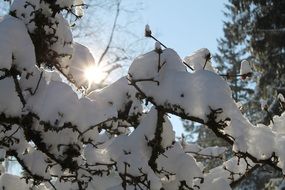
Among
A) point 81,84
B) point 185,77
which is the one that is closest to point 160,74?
point 185,77

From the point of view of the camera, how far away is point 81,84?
3010mm

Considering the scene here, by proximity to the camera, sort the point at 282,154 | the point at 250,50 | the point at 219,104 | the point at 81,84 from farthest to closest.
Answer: the point at 250,50 → the point at 81,84 → the point at 282,154 → the point at 219,104

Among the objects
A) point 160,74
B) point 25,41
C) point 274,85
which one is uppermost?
point 274,85

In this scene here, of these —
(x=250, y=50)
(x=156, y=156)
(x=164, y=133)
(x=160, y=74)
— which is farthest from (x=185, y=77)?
(x=250, y=50)

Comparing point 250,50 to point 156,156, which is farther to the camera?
point 250,50

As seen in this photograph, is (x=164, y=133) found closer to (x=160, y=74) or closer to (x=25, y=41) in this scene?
(x=160, y=74)

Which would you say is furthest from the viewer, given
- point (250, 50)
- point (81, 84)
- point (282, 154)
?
point (250, 50)

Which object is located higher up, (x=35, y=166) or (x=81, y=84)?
(x=81, y=84)

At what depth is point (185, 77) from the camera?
2.36 meters

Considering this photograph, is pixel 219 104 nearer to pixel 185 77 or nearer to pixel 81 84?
pixel 185 77

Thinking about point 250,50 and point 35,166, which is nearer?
point 35,166

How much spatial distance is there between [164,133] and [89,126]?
550 mm

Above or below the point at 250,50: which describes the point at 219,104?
below

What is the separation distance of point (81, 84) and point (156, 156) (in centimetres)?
83
